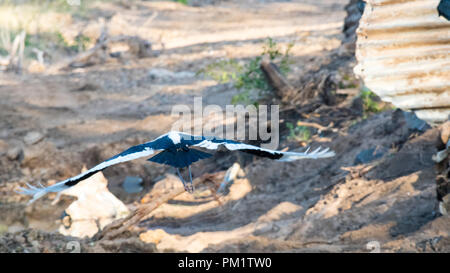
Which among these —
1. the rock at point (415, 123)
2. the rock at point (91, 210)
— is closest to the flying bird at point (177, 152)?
the rock at point (415, 123)

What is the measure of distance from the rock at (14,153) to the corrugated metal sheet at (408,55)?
17.9 feet

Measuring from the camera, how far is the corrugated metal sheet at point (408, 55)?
3486 millimetres

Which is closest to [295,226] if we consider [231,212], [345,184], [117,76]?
[345,184]

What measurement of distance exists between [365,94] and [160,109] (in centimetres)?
380

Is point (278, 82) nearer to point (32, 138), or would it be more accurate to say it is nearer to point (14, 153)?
point (32, 138)

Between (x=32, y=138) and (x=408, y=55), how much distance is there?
605cm

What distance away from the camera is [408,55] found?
141 inches

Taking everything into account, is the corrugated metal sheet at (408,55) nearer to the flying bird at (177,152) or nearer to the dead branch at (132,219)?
the flying bird at (177,152)

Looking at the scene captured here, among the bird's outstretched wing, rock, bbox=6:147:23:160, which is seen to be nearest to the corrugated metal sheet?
the bird's outstretched wing

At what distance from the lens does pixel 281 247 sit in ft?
13.4

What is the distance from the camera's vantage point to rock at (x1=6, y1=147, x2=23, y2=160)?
24.4 ft

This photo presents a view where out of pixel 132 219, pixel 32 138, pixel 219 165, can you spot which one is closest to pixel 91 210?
pixel 132 219

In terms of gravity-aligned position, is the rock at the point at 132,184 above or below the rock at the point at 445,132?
below

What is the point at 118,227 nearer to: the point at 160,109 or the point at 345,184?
the point at 345,184
